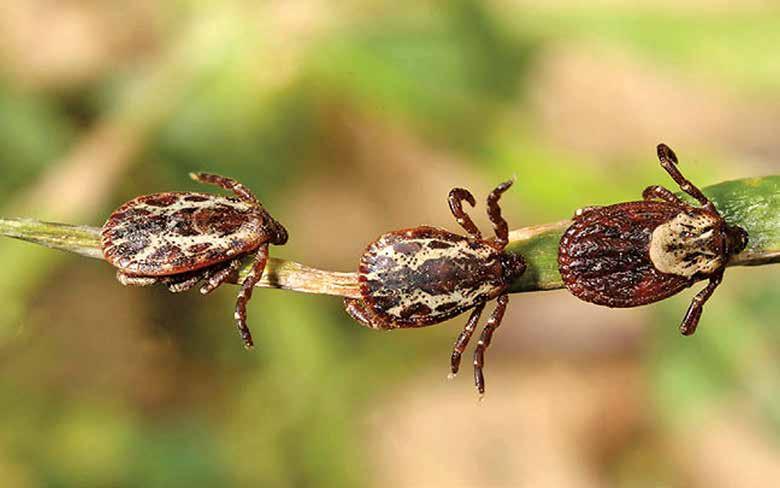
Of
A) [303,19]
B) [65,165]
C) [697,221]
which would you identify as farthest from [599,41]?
[65,165]

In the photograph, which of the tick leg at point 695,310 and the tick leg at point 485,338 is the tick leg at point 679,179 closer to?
the tick leg at point 695,310

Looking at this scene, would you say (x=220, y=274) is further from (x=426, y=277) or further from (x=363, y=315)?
(x=426, y=277)

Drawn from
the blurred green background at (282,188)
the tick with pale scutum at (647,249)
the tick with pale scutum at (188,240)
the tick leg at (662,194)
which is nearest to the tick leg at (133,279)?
the tick with pale scutum at (188,240)

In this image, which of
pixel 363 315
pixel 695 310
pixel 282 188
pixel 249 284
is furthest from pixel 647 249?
pixel 282 188

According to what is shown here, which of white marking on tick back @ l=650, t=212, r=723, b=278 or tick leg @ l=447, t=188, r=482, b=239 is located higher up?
white marking on tick back @ l=650, t=212, r=723, b=278

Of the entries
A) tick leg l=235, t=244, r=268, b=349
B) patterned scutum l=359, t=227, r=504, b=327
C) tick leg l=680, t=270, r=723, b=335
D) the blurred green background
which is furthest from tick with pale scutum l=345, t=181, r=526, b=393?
the blurred green background

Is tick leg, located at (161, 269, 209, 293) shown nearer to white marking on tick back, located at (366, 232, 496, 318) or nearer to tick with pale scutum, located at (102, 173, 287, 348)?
tick with pale scutum, located at (102, 173, 287, 348)
